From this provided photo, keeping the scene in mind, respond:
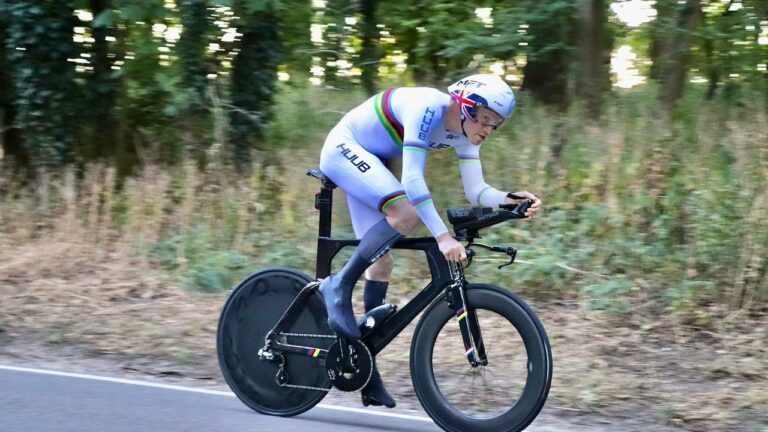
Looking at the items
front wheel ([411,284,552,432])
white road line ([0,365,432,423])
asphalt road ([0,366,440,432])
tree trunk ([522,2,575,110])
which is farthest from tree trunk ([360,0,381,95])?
front wheel ([411,284,552,432])

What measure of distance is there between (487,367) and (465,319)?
274mm

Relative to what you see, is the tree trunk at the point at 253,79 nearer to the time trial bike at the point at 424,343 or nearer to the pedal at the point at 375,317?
the time trial bike at the point at 424,343

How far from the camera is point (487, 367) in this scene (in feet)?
16.5

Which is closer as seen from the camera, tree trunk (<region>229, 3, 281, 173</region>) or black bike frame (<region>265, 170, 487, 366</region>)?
black bike frame (<region>265, 170, 487, 366</region>)

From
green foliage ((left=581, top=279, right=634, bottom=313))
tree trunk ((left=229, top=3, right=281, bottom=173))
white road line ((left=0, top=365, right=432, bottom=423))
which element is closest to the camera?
white road line ((left=0, top=365, right=432, bottom=423))

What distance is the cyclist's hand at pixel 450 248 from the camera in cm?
492

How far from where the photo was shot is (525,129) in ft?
34.7

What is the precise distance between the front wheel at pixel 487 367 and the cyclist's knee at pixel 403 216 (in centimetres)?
44

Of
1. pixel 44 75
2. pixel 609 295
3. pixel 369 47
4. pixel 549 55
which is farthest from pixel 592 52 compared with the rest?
pixel 44 75

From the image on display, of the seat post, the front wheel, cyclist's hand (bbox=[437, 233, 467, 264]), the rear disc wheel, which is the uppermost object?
cyclist's hand (bbox=[437, 233, 467, 264])

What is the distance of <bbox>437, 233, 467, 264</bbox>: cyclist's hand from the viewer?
4922 mm

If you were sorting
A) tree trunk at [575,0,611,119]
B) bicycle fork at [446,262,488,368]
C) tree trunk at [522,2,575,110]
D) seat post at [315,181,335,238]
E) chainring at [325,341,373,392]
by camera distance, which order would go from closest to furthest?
bicycle fork at [446,262,488,368] < chainring at [325,341,373,392] < seat post at [315,181,335,238] < tree trunk at [522,2,575,110] < tree trunk at [575,0,611,119]

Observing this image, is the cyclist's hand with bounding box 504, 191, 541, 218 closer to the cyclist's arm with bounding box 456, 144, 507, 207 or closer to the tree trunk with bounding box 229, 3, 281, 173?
the cyclist's arm with bounding box 456, 144, 507, 207

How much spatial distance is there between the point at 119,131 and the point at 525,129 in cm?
592
